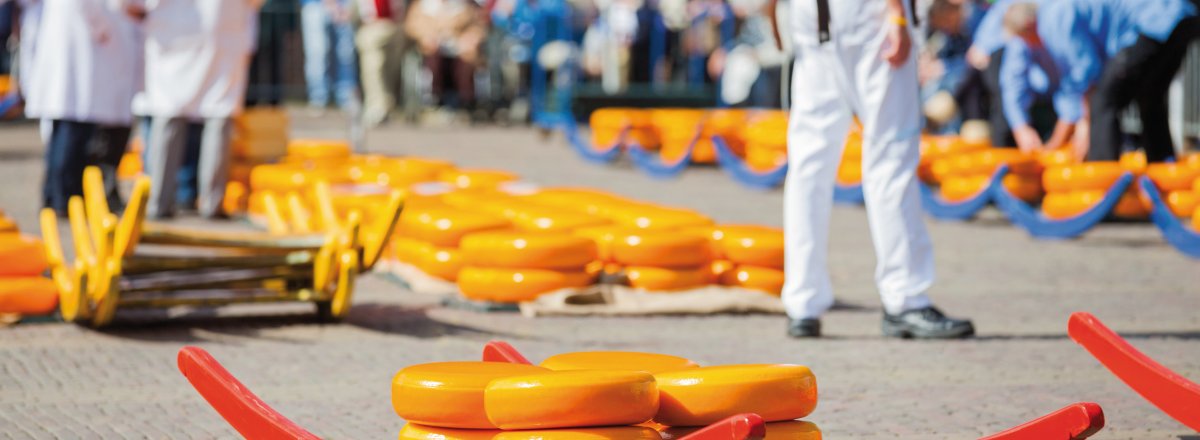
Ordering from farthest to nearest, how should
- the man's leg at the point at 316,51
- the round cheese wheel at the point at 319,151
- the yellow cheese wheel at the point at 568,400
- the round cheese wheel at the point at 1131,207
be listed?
the man's leg at the point at 316,51, the round cheese wheel at the point at 319,151, the round cheese wheel at the point at 1131,207, the yellow cheese wheel at the point at 568,400

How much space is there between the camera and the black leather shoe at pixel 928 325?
18.4 feet

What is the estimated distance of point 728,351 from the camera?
5461mm

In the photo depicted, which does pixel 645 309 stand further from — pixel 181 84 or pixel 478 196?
pixel 181 84

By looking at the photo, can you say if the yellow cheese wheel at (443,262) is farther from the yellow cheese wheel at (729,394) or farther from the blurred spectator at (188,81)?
the yellow cheese wheel at (729,394)

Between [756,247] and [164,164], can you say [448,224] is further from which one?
[164,164]

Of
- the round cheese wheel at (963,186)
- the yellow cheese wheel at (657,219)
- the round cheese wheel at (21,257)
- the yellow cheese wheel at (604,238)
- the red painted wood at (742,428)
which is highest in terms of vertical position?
the red painted wood at (742,428)

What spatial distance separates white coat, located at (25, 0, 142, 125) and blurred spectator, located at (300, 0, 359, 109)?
10936mm

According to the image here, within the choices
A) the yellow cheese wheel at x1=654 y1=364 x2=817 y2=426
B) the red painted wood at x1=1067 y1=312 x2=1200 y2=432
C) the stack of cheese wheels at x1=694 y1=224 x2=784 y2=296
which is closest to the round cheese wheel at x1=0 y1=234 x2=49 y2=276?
the stack of cheese wheels at x1=694 y1=224 x2=784 y2=296

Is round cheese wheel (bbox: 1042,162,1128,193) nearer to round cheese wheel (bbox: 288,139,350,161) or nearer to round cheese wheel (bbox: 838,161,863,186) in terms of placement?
round cheese wheel (bbox: 838,161,863,186)

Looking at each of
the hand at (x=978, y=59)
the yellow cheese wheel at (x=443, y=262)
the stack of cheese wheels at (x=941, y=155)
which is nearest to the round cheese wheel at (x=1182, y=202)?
the stack of cheese wheels at (x=941, y=155)

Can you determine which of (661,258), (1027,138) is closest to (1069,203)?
(1027,138)

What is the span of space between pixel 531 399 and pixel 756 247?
352cm

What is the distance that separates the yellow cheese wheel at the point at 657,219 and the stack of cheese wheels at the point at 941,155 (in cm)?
366

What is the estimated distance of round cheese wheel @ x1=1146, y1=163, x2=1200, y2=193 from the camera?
336 inches
